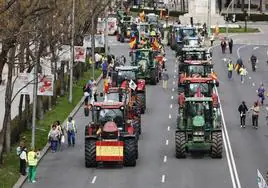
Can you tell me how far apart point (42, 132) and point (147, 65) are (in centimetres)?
2231

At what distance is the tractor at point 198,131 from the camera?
40375mm

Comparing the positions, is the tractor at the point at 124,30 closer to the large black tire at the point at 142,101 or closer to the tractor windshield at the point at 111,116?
the large black tire at the point at 142,101

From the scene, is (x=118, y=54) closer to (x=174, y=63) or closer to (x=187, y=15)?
(x=174, y=63)

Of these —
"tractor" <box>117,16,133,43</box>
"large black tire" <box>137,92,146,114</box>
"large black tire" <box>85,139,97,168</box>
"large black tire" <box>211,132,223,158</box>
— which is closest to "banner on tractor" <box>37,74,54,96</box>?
"large black tire" <box>85,139,97,168</box>

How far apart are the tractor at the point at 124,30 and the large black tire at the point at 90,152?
71527 millimetres

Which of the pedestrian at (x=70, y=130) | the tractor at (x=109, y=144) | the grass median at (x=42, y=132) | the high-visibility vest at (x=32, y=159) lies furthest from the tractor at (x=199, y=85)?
the high-visibility vest at (x=32, y=159)

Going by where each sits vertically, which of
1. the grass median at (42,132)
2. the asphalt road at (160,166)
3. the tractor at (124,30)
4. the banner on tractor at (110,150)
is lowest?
the asphalt road at (160,166)

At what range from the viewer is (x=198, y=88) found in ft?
170

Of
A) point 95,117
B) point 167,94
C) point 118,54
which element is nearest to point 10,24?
point 95,117

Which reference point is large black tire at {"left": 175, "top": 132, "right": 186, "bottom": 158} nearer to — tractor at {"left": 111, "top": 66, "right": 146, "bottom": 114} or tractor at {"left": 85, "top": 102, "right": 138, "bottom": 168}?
tractor at {"left": 85, "top": 102, "right": 138, "bottom": 168}

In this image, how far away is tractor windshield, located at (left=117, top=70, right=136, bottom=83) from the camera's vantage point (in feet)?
186

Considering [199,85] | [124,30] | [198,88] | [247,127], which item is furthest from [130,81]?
[124,30]

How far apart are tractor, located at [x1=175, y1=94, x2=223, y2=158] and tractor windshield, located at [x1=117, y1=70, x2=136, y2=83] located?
15.3 metres

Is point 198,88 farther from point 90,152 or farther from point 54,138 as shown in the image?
point 90,152
